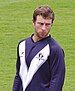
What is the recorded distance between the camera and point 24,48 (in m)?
4.08

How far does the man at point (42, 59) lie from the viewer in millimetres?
3875

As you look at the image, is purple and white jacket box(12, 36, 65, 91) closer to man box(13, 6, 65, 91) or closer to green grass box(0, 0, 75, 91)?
man box(13, 6, 65, 91)

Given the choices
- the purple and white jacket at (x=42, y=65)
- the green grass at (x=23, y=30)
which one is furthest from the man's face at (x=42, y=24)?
the green grass at (x=23, y=30)

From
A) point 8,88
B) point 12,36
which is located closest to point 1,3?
point 12,36

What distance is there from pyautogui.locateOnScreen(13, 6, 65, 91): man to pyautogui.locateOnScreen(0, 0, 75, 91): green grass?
4.00m

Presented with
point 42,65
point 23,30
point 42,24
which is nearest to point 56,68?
point 42,65

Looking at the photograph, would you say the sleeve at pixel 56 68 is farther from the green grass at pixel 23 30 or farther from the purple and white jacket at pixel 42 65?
the green grass at pixel 23 30

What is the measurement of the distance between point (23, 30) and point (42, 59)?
848 centimetres

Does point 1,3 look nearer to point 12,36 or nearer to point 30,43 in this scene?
point 12,36

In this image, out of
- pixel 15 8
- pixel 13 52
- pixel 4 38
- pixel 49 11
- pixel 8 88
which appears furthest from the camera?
pixel 15 8

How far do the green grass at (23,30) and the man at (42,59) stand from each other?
13.1ft

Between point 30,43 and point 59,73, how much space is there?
418 mm

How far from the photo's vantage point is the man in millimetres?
3875

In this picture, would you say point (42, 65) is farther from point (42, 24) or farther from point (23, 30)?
point (23, 30)
